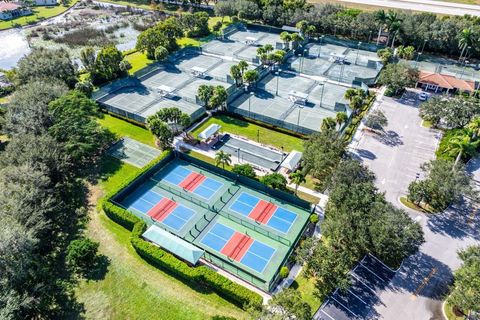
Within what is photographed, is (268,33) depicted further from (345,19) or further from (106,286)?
(106,286)

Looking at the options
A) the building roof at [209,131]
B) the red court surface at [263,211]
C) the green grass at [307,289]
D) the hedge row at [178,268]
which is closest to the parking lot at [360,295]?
the green grass at [307,289]

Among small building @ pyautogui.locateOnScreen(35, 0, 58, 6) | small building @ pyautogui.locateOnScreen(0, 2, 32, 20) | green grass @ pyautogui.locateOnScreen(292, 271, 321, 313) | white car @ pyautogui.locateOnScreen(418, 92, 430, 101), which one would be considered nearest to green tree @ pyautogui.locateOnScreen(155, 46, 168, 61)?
white car @ pyautogui.locateOnScreen(418, 92, 430, 101)

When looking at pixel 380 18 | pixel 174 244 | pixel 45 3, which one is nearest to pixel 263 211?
pixel 174 244

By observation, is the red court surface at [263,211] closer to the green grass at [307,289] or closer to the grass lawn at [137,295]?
the green grass at [307,289]

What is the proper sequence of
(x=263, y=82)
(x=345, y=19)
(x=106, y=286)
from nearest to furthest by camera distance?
1. (x=106, y=286)
2. (x=263, y=82)
3. (x=345, y=19)

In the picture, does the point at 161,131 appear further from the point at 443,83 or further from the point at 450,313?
the point at 443,83

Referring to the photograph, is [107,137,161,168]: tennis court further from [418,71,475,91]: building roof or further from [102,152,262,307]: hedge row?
[418,71,475,91]: building roof

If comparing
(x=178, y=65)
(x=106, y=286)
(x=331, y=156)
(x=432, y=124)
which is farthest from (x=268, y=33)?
(x=106, y=286)
